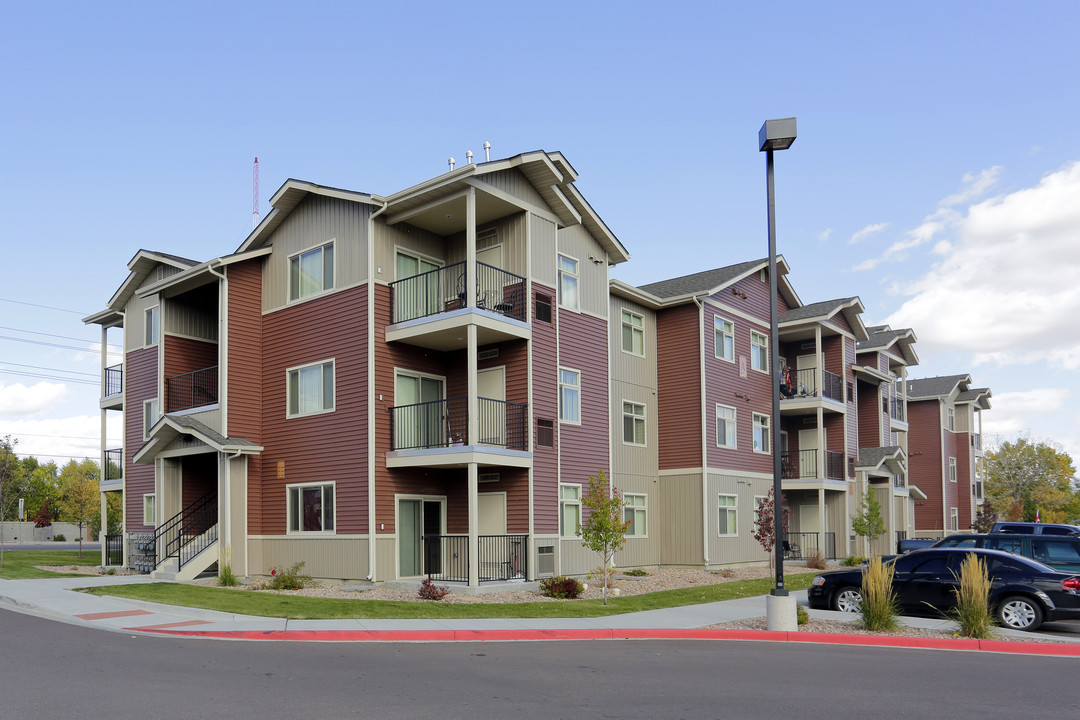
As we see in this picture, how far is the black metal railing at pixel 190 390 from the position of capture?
92.6ft

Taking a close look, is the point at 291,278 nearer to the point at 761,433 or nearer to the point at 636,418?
the point at 636,418

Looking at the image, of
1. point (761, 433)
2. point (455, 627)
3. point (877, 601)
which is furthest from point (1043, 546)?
point (761, 433)

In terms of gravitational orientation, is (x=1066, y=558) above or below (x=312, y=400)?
below

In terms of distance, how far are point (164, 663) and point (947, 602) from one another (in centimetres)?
1351

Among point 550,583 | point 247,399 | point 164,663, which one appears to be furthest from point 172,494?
point 164,663

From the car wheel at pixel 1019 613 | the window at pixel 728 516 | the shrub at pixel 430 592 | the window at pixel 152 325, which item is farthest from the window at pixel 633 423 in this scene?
the window at pixel 152 325

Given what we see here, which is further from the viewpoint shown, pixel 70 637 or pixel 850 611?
pixel 850 611

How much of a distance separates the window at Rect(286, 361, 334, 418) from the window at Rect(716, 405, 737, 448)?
13.9 meters

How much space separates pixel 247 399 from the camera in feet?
86.1

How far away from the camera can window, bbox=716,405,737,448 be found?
31.9 m

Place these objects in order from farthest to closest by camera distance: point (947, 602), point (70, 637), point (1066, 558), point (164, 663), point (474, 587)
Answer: point (474, 587) < point (1066, 558) < point (947, 602) < point (70, 637) < point (164, 663)

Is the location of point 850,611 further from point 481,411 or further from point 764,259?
point 764,259

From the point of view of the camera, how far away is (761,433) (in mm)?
35062

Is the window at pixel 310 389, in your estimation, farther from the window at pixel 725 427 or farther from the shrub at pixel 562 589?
the window at pixel 725 427
